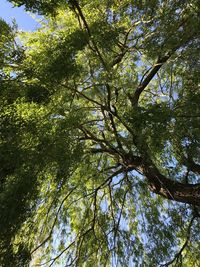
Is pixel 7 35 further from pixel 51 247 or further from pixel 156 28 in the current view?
pixel 51 247

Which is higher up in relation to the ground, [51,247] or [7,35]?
[7,35]

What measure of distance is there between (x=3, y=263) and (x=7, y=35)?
2470mm

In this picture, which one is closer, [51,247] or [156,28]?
[156,28]

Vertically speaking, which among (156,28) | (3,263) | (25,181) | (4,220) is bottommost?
(3,263)

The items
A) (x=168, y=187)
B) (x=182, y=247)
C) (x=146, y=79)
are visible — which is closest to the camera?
(x=168, y=187)

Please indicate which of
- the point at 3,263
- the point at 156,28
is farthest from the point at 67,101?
the point at 3,263

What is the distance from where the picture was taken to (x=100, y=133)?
16.8 ft

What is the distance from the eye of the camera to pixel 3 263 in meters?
3.26

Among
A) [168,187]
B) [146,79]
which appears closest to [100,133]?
[146,79]

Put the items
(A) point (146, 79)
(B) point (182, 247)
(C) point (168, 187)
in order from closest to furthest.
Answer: (C) point (168, 187)
(B) point (182, 247)
(A) point (146, 79)

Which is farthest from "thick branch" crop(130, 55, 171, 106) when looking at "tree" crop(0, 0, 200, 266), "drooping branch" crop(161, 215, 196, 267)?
"drooping branch" crop(161, 215, 196, 267)

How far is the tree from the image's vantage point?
3.29 meters

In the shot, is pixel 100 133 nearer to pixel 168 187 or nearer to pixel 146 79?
pixel 146 79

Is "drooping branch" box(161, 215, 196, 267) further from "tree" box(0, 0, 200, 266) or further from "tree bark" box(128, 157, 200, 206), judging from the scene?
"tree bark" box(128, 157, 200, 206)
